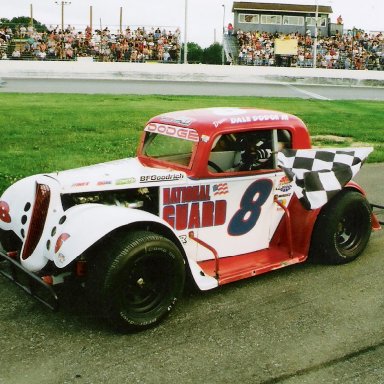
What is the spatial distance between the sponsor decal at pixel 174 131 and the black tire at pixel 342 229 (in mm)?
1481

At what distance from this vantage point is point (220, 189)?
4.72 m

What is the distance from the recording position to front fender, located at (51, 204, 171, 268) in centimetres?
377

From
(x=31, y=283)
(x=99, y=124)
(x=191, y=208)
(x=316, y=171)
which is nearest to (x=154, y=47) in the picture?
(x=99, y=124)

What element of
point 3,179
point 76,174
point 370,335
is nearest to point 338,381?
point 370,335

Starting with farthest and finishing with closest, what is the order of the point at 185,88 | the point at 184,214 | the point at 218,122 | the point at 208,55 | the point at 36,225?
the point at 208,55
the point at 185,88
the point at 218,122
the point at 184,214
the point at 36,225

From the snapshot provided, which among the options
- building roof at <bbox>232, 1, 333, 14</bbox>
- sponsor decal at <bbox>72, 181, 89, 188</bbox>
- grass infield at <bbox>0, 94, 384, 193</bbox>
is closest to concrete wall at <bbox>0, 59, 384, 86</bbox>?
grass infield at <bbox>0, 94, 384, 193</bbox>

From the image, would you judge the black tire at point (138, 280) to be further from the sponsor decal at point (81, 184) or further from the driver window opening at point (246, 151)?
the driver window opening at point (246, 151)

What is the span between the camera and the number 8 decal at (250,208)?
4.87 meters

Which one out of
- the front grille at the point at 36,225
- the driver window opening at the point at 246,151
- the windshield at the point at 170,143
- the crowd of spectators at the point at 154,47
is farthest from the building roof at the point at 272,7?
the front grille at the point at 36,225

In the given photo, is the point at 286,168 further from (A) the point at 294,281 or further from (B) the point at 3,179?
(B) the point at 3,179

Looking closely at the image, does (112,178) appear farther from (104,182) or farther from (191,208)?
(191,208)

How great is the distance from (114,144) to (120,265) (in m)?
8.03

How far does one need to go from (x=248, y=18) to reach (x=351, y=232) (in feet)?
228

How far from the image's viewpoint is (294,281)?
16.4 ft
